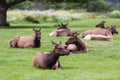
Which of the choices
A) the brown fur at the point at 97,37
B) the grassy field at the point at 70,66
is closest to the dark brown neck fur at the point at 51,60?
the grassy field at the point at 70,66

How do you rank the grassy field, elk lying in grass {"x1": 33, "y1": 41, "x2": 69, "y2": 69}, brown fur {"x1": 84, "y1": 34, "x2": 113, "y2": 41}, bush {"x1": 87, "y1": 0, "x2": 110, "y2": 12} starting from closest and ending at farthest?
the grassy field
elk lying in grass {"x1": 33, "y1": 41, "x2": 69, "y2": 69}
brown fur {"x1": 84, "y1": 34, "x2": 113, "y2": 41}
bush {"x1": 87, "y1": 0, "x2": 110, "y2": 12}

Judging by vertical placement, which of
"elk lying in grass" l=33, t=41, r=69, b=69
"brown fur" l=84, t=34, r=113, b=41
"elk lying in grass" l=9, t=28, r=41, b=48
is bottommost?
"brown fur" l=84, t=34, r=113, b=41

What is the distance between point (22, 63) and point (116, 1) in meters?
133

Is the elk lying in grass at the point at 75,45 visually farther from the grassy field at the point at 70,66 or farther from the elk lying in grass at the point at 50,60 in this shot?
the elk lying in grass at the point at 50,60

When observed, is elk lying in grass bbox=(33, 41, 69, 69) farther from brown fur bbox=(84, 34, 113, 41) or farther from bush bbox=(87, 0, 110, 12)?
bush bbox=(87, 0, 110, 12)

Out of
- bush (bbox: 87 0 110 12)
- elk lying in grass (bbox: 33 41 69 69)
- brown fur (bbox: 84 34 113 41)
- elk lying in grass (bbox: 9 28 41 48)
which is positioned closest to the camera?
elk lying in grass (bbox: 33 41 69 69)

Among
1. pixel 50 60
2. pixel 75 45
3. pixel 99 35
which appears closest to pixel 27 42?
pixel 75 45

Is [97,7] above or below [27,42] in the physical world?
below

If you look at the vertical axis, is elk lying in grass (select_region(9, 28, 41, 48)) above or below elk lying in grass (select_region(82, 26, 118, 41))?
above

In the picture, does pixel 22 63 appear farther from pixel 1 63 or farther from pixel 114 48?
pixel 114 48

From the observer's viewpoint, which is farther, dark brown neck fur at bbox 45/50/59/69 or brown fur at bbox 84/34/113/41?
brown fur at bbox 84/34/113/41

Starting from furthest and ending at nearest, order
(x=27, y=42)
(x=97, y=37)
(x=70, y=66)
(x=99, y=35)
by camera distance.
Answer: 1. (x=99, y=35)
2. (x=97, y=37)
3. (x=27, y=42)
4. (x=70, y=66)

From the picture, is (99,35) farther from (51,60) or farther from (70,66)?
(51,60)

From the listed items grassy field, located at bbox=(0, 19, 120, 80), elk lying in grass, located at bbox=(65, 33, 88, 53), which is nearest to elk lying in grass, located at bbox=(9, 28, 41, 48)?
grassy field, located at bbox=(0, 19, 120, 80)
